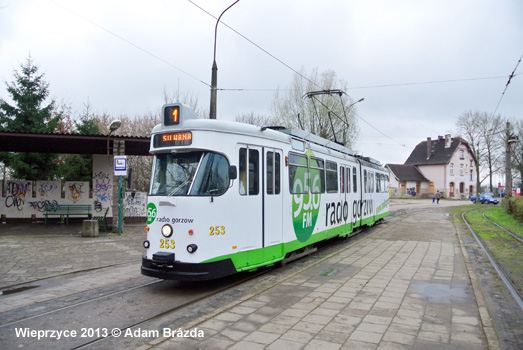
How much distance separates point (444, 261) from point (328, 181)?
373 centimetres

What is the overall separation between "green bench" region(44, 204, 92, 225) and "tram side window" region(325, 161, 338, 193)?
12.2 m

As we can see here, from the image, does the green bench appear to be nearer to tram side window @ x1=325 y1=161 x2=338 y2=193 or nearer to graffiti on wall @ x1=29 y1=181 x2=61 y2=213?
graffiti on wall @ x1=29 y1=181 x2=61 y2=213

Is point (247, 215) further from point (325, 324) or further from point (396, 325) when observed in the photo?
point (396, 325)

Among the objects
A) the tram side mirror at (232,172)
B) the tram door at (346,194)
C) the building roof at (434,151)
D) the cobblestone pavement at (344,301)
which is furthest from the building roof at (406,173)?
the tram side mirror at (232,172)

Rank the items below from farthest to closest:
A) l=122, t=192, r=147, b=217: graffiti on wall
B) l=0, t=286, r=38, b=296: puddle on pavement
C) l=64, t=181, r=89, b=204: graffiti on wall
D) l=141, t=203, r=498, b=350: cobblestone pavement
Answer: l=122, t=192, r=147, b=217: graffiti on wall, l=64, t=181, r=89, b=204: graffiti on wall, l=0, t=286, r=38, b=296: puddle on pavement, l=141, t=203, r=498, b=350: cobblestone pavement

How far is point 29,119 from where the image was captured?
71.0ft

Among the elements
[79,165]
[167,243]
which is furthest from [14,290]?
[79,165]

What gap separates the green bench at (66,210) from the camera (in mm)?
17609

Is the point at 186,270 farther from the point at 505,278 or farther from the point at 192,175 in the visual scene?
the point at 505,278

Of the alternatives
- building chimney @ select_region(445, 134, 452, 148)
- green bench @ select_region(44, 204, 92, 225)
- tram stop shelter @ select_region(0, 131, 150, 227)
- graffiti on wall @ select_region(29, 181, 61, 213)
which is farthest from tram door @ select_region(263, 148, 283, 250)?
building chimney @ select_region(445, 134, 452, 148)

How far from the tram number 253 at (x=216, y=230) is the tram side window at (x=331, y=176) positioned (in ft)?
17.1

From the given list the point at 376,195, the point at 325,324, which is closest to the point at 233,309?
the point at 325,324

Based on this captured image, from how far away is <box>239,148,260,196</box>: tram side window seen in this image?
23.6 ft

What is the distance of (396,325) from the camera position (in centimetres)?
505
